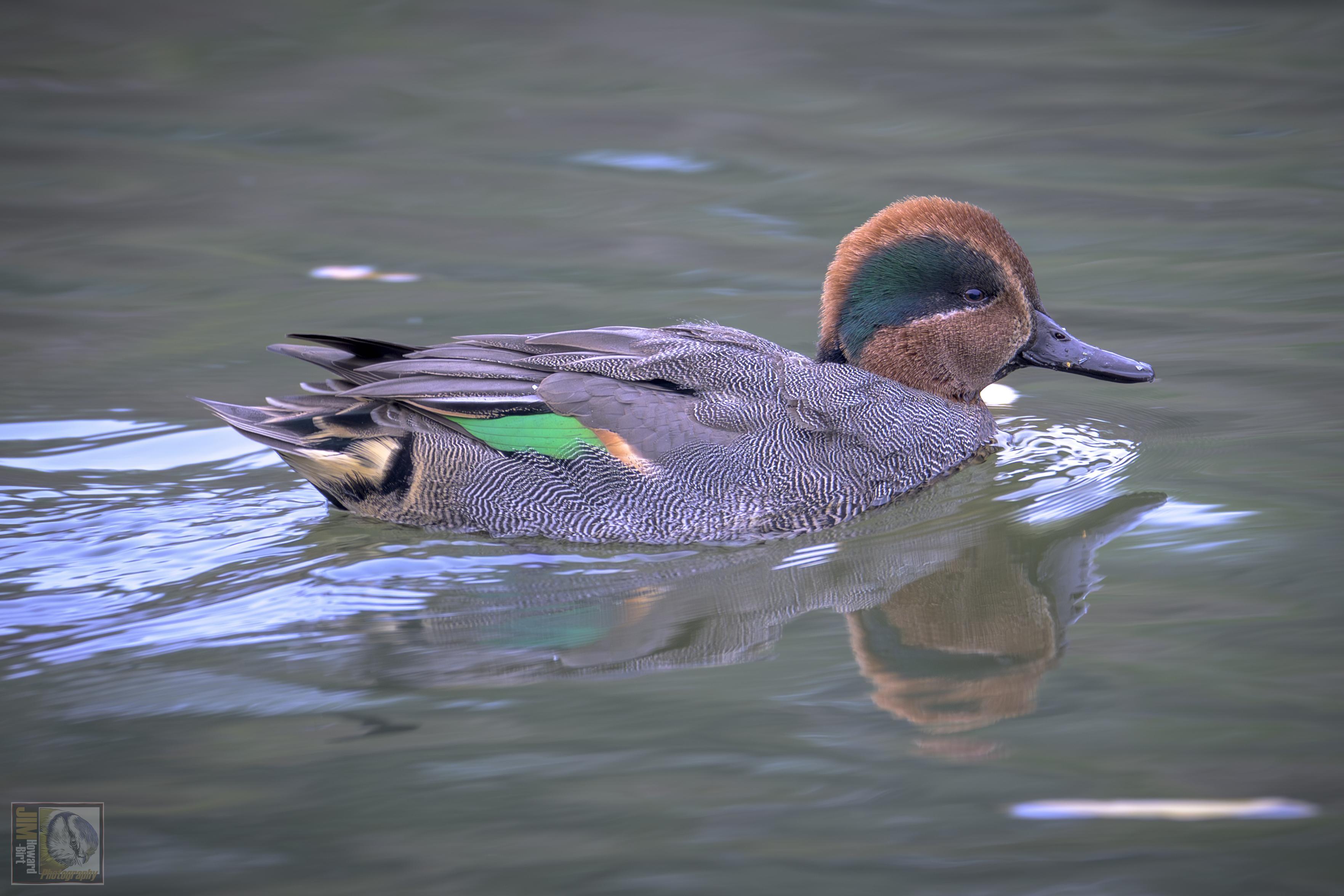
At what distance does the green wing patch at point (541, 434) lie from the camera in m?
4.98

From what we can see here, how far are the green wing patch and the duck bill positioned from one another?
6.74 ft

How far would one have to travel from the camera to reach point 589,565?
16.0 ft

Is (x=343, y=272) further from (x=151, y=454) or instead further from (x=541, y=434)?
(x=541, y=434)

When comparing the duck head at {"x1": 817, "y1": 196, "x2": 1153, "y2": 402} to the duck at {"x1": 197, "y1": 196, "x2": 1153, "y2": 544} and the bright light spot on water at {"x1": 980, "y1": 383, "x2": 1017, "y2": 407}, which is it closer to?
the duck at {"x1": 197, "y1": 196, "x2": 1153, "y2": 544}

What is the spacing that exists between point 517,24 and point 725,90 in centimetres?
235

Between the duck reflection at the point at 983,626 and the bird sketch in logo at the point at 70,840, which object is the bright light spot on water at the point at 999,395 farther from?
the bird sketch in logo at the point at 70,840

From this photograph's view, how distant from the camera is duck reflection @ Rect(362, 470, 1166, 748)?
3.96 m

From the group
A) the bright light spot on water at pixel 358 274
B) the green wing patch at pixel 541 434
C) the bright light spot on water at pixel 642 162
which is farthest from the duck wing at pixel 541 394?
the bright light spot on water at pixel 642 162

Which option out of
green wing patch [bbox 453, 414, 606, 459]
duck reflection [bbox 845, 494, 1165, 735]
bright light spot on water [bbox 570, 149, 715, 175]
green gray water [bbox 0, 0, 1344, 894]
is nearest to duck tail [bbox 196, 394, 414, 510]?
green gray water [bbox 0, 0, 1344, 894]

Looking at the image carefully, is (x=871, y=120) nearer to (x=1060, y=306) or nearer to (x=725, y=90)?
(x=725, y=90)

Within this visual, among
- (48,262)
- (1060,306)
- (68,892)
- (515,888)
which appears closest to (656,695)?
(515,888)

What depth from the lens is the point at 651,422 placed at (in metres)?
5.00

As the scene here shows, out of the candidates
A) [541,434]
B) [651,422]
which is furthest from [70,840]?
[651,422]

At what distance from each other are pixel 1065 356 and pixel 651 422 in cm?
200
